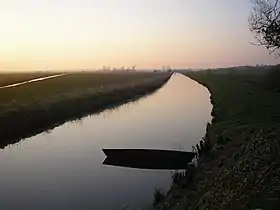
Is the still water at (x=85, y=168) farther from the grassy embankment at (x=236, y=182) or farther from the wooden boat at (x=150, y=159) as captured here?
→ the grassy embankment at (x=236, y=182)

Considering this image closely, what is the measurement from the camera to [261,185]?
922cm

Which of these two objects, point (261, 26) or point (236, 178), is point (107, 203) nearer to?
point (236, 178)

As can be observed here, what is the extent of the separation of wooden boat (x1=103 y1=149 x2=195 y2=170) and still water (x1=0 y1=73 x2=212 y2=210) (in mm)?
503

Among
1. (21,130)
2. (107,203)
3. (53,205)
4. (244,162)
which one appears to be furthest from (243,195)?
(21,130)

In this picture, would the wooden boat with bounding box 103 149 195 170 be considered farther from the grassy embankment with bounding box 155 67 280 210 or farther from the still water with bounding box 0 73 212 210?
the grassy embankment with bounding box 155 67 280 210

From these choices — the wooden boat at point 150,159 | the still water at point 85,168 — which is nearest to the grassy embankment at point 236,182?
the wooden boat at point 150,159

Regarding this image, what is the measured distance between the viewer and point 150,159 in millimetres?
19172

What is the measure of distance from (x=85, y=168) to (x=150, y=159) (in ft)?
9.92

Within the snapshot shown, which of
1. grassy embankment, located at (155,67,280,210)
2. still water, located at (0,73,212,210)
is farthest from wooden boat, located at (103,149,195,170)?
grassy embankment, located at (155,67,280,210)

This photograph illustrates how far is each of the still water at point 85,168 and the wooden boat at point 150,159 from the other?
50 centimetres

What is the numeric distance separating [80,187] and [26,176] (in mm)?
3378

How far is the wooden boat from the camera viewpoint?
18.5 m

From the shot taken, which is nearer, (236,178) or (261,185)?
(261,185)

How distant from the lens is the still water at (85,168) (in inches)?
586
